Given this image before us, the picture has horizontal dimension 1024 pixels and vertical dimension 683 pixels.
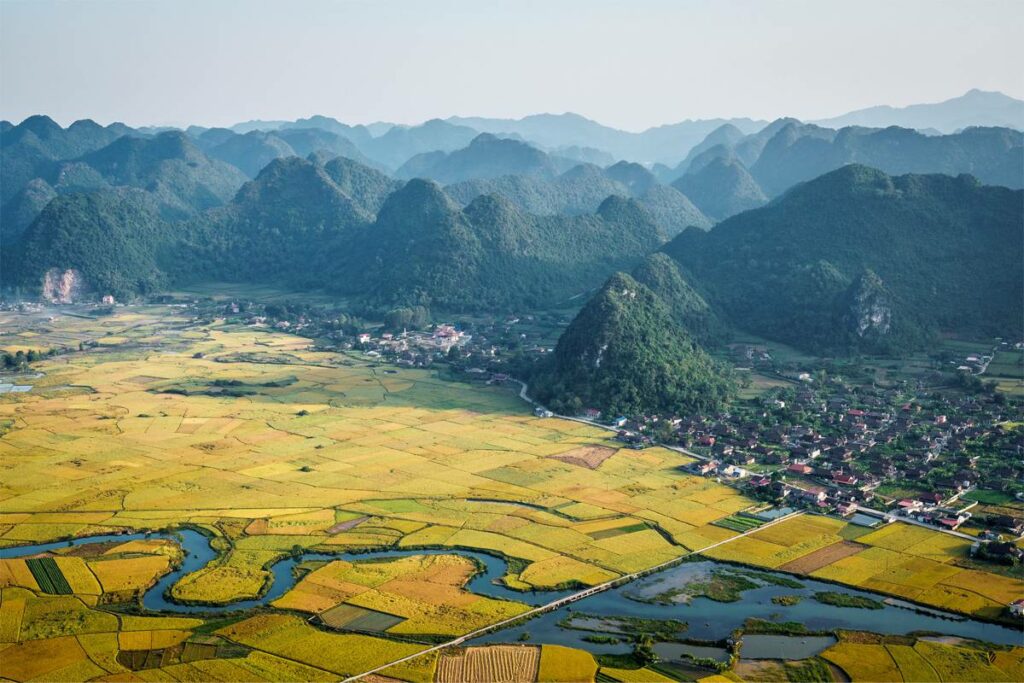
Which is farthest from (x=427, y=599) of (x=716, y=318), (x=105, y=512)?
(x=716, y=318)

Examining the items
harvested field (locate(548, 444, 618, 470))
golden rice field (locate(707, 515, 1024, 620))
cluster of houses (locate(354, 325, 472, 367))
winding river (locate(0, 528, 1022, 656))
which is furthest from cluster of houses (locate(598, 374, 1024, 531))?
cluster of houses (locate(354, 325, 472, 367))

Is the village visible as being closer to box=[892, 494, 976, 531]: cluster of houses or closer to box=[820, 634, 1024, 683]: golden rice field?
box=[892, 494, 976, 531]: cluster of houses

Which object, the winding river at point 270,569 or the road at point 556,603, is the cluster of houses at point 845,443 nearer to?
the road at point 556,603

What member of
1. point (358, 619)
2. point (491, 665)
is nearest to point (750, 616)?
point (491, 665)

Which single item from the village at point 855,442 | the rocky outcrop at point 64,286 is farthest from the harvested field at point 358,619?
the rocky outcrop at point 64,286

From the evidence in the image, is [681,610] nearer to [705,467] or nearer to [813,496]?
[813,496]

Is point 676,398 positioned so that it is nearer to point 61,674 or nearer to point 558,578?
point 558,578
